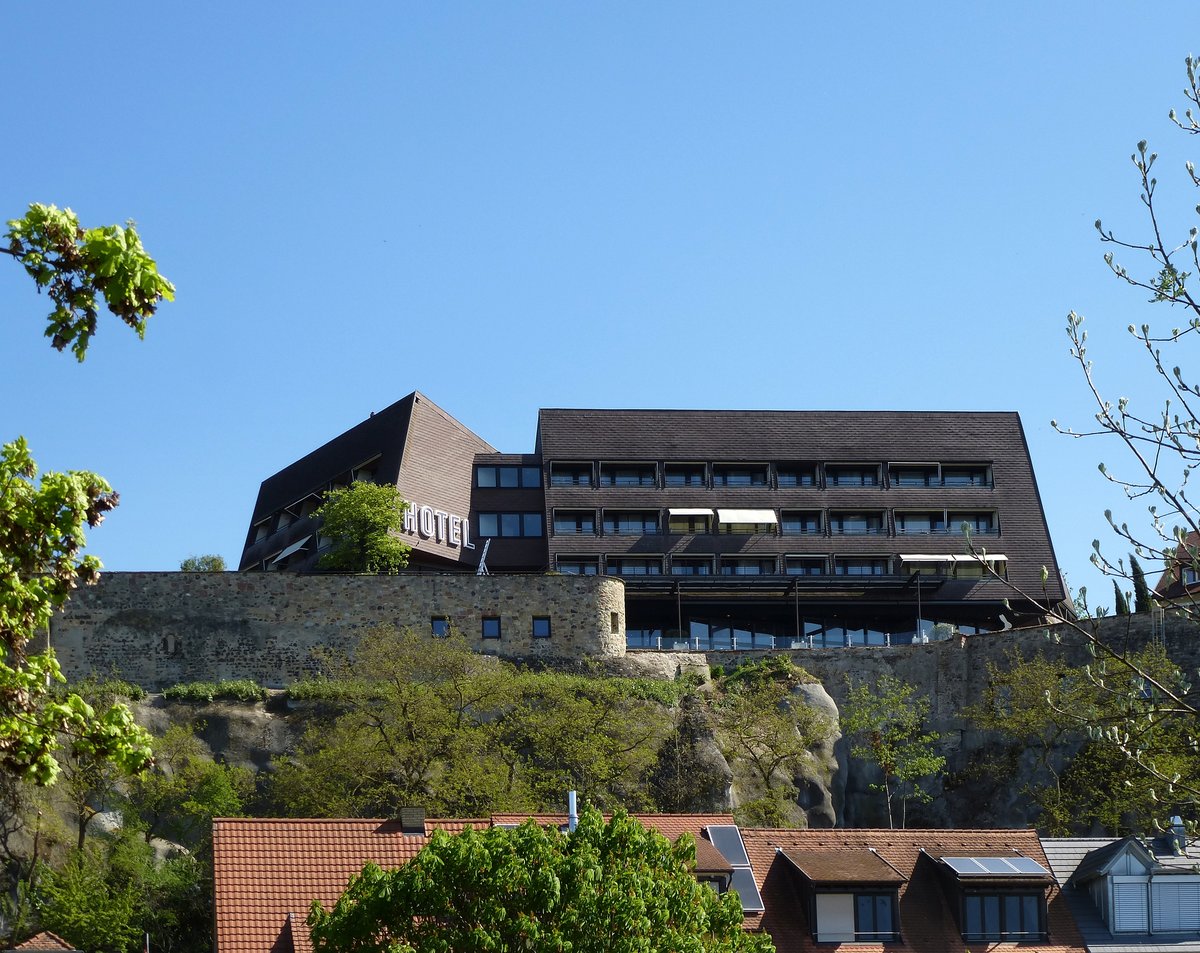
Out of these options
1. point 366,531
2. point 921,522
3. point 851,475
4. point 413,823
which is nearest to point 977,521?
point 921,522

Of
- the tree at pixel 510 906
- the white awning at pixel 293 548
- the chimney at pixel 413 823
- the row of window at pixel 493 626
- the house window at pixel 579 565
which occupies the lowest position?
the tree at pixel 510 906

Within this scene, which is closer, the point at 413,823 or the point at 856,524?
the point at 413,823

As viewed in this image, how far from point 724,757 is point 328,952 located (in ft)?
88.9

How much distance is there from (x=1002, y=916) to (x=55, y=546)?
103 feet

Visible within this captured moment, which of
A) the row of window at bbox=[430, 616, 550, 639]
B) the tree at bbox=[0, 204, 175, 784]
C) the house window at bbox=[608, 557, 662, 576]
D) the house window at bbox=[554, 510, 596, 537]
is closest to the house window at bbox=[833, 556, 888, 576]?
the house window at bbox=[608, 557, 662, 576]

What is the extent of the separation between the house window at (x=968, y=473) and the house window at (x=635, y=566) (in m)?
12.3

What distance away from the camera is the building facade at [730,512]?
6544 centimetres

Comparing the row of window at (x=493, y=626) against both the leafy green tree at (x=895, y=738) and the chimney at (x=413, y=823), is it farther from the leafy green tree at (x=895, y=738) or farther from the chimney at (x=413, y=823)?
the chimney at (x=413, y=823)

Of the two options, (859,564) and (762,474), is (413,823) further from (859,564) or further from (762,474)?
(762,474)

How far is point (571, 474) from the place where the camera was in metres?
67.8

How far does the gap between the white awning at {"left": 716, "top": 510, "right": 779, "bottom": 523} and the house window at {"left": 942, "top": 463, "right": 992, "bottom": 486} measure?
25.3 feet

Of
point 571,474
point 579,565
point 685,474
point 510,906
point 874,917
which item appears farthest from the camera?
point 685,474

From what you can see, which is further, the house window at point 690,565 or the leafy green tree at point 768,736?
the house window at point 690,565

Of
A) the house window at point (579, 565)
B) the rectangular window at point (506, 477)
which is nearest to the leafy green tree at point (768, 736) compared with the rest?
the house window at point (579, 565)
